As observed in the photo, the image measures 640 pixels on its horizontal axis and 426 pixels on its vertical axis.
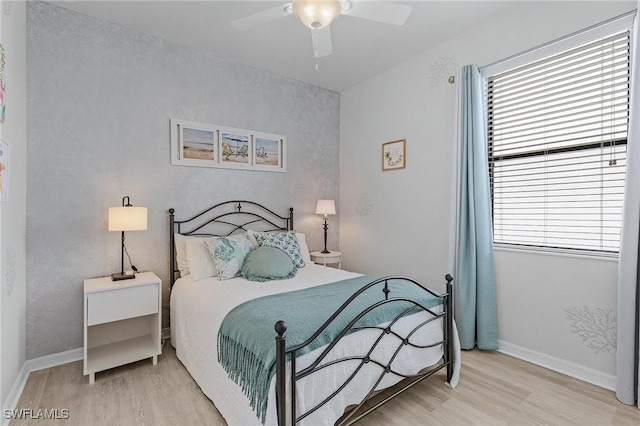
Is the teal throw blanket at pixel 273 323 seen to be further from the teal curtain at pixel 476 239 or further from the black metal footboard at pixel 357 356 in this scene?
the teal curtain at pixel 476 239

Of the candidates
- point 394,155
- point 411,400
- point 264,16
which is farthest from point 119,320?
point 394,155

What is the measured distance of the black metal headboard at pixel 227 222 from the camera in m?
3.22

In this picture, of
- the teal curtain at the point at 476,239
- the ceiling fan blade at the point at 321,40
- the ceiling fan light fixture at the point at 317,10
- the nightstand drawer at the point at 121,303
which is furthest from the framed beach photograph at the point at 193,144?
the teal curtain at the point at 476,239

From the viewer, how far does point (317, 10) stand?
1925 millimetres

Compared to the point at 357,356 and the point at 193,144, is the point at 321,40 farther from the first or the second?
the point at 357,356

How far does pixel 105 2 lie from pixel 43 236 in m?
1.92

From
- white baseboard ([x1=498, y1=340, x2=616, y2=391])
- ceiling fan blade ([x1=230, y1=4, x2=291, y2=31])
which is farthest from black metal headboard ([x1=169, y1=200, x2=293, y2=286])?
white baseboard ([x1=498, y1=340, x2=616, y2=391])

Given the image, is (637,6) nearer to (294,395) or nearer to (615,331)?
(615,331)

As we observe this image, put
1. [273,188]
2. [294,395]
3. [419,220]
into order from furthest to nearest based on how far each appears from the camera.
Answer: [273,188] → [419,220] → [294,395]

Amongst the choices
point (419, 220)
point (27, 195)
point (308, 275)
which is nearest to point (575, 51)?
point (419, 220)

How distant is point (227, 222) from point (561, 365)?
3233 mm

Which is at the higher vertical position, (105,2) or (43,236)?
(105,2)

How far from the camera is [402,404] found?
215 cm

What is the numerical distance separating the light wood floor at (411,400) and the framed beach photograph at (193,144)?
74.8 inches
